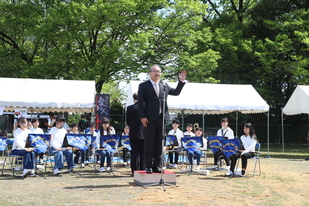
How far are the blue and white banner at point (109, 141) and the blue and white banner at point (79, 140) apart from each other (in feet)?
1.29

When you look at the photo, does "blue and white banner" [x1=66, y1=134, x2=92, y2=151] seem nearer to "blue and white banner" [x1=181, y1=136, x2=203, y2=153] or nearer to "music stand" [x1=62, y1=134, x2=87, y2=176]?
"music stand" [x1=62, y1=134, x2=87, y2=176]

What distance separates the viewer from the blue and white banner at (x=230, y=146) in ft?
32.4

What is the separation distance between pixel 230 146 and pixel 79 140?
3886 mm

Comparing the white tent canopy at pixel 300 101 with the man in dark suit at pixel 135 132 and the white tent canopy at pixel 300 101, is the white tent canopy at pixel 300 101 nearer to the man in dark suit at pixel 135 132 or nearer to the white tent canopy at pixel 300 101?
the white tent canopy at pixel 300 101

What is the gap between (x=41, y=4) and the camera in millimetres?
24359

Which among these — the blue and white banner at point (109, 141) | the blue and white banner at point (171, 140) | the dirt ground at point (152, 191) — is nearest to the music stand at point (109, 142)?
the blue and white banner at point (109, 141)

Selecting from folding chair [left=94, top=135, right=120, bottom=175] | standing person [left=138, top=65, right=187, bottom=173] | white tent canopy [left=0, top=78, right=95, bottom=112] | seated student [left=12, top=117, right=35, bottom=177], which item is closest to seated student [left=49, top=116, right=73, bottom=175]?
seated student [left=12, top=117, right=35, bottom=177]

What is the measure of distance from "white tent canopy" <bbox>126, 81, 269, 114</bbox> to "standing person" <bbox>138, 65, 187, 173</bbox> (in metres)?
7.71

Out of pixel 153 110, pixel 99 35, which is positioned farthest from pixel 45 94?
pixel 99 35

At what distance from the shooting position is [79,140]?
10.2 m

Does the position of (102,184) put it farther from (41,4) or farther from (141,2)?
(41,4)

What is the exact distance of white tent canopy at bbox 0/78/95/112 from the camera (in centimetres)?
1424

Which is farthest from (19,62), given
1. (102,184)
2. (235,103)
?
(102,184)

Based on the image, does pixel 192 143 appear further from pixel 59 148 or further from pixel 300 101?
pixel 300 101
